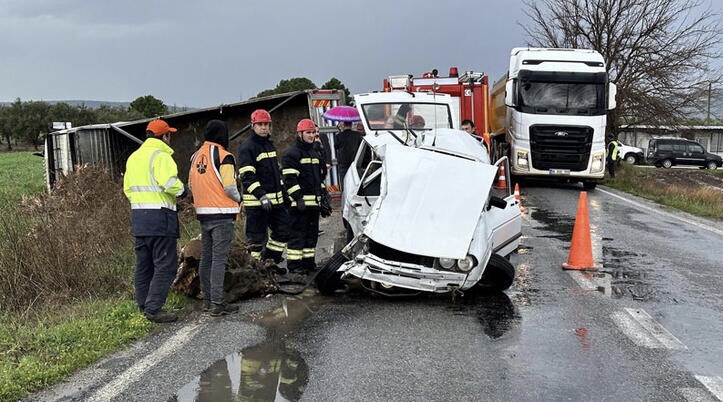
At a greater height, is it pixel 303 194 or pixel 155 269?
pixel 303 194

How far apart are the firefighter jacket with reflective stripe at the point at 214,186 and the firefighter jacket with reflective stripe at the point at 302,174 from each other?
4.36ft

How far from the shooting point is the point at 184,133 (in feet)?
47.6

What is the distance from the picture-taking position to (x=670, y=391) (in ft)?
13.6

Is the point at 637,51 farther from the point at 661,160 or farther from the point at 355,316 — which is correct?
the point at 355,316

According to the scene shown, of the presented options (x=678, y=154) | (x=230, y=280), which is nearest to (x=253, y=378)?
(x=230, y=280)

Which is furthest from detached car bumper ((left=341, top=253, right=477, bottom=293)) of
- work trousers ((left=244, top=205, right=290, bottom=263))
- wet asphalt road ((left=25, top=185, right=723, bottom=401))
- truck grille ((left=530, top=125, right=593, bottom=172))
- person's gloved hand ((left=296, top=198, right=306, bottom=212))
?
truck grille ((left=530, top=125, right=593, bottom=172))

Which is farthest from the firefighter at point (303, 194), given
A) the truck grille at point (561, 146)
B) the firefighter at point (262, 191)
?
the truck grille at point (561, 146)

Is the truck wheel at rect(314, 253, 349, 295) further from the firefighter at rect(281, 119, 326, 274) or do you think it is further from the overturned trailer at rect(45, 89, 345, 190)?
the overturned trailer at rect(45, 89, 345, 190)

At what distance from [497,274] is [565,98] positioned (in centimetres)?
1193

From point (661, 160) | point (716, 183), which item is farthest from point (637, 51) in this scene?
point (661, 160)

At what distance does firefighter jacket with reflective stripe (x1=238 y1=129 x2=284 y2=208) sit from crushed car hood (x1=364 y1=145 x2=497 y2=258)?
4.09 ft

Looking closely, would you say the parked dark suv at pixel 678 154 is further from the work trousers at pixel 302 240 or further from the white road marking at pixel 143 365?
the white road marking at pixel 143 365

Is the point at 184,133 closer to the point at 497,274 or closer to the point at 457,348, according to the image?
the point at 497,274

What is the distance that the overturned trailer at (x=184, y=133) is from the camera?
13562 mm
